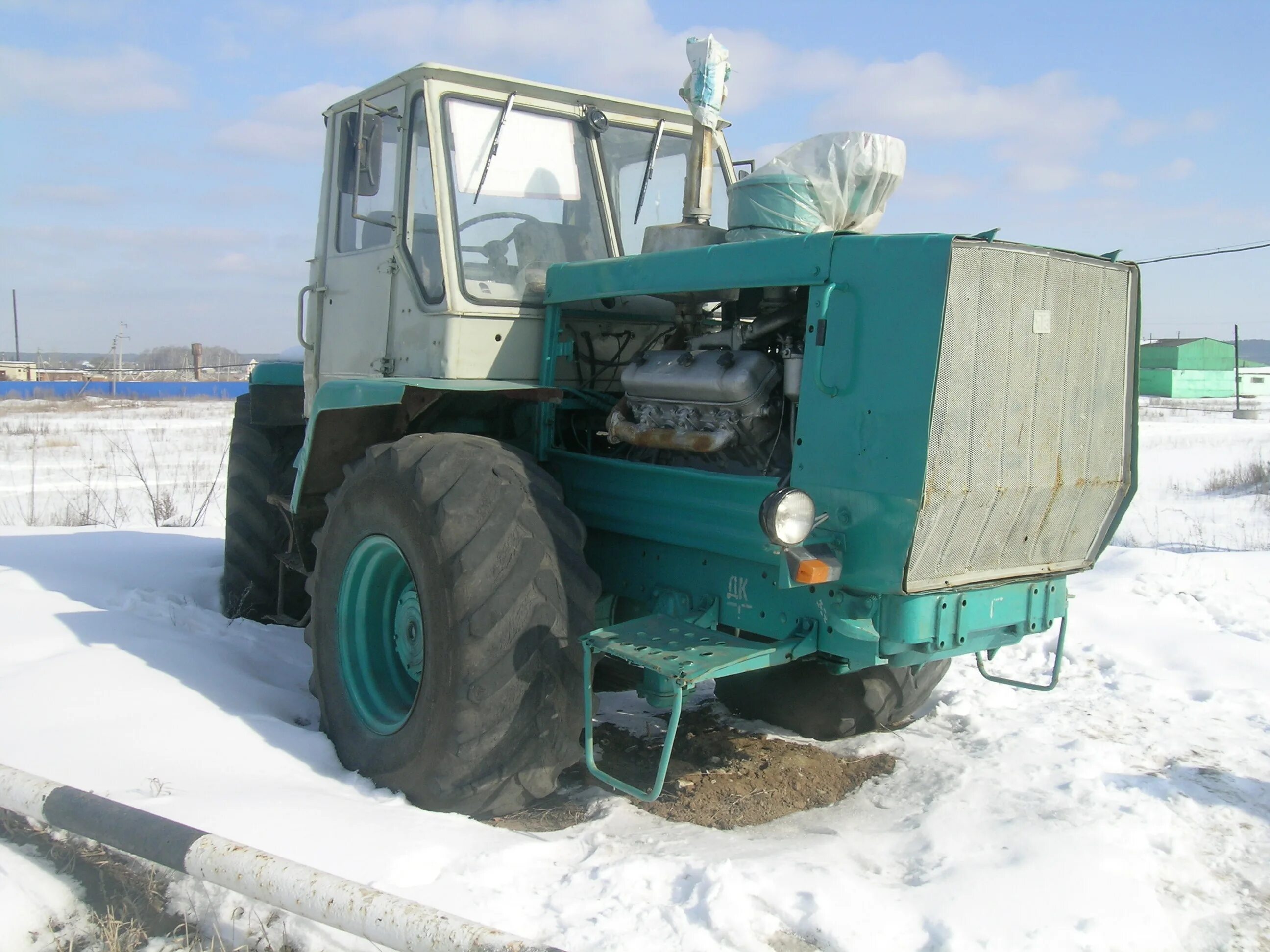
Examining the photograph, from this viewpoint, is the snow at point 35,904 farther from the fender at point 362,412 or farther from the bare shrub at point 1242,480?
the bare shrub at point 1242,480

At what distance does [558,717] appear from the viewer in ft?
12.2

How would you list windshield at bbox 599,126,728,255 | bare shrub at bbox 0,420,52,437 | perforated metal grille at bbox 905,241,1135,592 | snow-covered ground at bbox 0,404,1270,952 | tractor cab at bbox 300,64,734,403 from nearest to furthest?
snow-covered ground at bbox 0,404,1270,952
perforated metal grille at bbox 905,241,1135,592
tractor cab at bbox 300,64,734,403
windshield at bbox 599,126,728,255
bare shrub at bbox 0,420,52,437

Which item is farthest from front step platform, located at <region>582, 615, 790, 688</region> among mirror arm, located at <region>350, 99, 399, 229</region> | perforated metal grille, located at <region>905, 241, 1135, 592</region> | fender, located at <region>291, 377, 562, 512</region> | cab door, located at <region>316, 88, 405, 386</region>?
mirror arm, located at <region>350, 99, 399, 229</region>

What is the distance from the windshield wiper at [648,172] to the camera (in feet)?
17.0

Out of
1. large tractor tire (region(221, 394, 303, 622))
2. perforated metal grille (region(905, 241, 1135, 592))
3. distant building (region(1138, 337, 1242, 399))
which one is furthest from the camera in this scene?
distant building (region(1138, 337, 1242, 399))

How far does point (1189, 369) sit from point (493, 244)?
60617mm

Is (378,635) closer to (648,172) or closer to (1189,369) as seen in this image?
(648,172)

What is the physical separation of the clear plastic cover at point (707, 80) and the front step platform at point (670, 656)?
7.39 feet

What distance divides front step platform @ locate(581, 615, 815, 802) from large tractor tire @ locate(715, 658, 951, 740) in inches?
36.9

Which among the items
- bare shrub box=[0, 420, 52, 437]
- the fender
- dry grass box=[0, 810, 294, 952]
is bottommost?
dry grass box=[0, 810, 294, 952]

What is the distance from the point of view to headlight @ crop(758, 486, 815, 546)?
331cm

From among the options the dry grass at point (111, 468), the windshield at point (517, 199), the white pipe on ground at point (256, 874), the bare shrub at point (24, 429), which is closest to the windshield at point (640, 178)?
the windshield at point (517, 199)

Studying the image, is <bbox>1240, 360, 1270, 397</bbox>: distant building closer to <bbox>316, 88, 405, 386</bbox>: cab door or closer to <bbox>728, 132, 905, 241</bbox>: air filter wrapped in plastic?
<bbox>728, 132, 905, 241</bbox>: air filter wrapped in plastic

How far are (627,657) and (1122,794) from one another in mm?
2066
